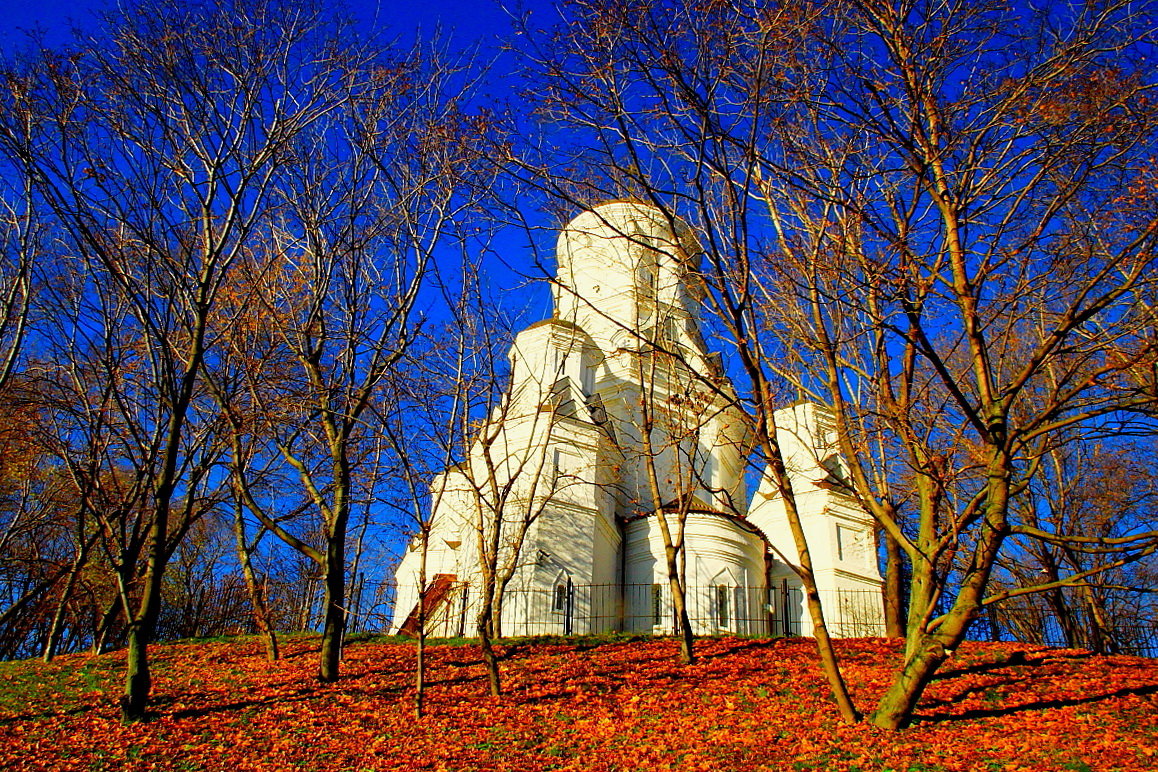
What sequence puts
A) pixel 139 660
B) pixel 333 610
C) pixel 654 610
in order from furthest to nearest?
pixel 654 610, pixel 333 610, pixel 139 660

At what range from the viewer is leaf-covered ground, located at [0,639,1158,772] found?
9.09 metres

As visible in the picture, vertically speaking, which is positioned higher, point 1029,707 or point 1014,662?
point 1014,662

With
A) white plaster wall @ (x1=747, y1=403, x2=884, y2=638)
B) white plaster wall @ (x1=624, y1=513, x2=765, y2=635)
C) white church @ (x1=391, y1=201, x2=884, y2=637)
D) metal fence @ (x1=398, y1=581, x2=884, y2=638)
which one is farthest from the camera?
white plaster wall @ (x1=747, y1=403, x2=884, y2=638)

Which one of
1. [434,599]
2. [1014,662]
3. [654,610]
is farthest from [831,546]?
[434,599]

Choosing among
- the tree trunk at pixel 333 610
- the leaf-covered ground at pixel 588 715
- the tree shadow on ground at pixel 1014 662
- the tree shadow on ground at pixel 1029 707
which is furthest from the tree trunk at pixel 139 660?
the tree shadow on ground at pixel 1014 662

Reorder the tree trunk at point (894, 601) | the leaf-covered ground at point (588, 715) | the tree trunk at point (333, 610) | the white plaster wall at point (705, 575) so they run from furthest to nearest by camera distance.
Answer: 1. the white plaster wall at point (705, 575)
2. the tree trunk at point (894, 601)
3. the tree trunk at point (333, 610)
4. the leaf-covered ground at point (588, 715)

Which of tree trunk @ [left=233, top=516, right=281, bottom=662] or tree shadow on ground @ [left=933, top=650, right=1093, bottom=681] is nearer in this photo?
tree shadow on ground @ [left=933, top=650, right=1093, bottom=681]

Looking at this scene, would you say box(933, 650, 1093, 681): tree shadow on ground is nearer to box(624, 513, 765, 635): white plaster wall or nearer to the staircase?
box(624, 513, 765, 635): white plaster wall

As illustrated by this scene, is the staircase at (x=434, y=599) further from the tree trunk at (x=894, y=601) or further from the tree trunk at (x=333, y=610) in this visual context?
the tree trunk at (x=894, y=601)

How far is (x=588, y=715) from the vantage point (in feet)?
35.8

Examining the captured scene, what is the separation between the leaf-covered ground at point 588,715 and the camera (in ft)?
29.8

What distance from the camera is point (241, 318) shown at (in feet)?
49.0

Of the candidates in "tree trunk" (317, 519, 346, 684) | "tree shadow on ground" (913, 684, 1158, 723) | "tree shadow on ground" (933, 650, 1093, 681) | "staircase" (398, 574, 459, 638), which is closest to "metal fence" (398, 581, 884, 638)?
"staircase" (398, 574, 459, 638)

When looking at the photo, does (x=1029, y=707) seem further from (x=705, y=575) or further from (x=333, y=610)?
(x=705, y=575)
